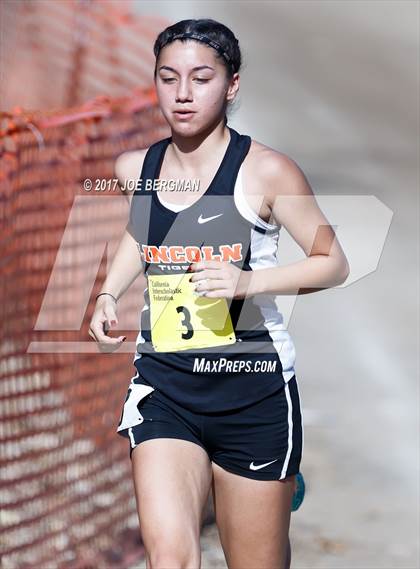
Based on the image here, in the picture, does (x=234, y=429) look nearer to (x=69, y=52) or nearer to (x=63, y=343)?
(x=63, y=343)

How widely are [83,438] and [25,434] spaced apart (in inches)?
14.5

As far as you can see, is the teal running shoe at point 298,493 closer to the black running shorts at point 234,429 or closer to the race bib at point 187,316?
the black running shorts at point 234,429

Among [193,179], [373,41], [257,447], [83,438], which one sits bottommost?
[83,438]

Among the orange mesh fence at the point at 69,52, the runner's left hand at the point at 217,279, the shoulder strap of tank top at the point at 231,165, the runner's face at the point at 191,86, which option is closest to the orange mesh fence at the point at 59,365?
the runner's face at the point at 191,86

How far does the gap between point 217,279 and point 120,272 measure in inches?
24.4

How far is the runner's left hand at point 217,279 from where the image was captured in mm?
3291

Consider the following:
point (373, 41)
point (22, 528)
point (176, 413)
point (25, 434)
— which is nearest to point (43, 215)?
point (25, 434)

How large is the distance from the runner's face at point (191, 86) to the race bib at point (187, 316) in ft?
1.58

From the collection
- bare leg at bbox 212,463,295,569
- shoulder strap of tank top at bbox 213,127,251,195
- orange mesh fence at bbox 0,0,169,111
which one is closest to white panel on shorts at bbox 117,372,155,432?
bare leg at bbox 212,463,295,569

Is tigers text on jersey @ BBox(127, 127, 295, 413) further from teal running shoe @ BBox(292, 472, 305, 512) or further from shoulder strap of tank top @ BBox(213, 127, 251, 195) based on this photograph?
teal running shoe @ BBox(292, 472, 305, 512)

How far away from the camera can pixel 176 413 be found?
3543 mm

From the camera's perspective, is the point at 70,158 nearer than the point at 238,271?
No

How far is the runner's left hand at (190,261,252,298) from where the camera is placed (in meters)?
3.29

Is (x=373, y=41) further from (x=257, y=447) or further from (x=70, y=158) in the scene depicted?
(x=257, y=447)
